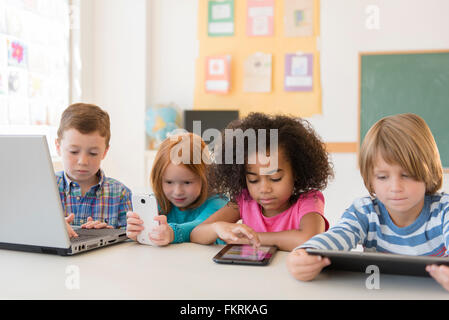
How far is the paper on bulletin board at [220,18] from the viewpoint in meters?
3.78

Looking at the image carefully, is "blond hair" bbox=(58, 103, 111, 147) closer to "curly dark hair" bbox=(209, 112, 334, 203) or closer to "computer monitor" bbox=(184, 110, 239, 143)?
"curly dark hair" bbox=(209, 112, 334, 203)

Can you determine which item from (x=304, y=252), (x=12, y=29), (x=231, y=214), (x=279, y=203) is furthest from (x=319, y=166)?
(x=12, y=29)

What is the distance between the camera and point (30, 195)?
978 millimetres

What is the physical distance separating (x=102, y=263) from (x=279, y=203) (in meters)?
0.60

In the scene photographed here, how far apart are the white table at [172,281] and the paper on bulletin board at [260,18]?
9.64 feet

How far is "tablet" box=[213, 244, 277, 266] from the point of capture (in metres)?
1.01

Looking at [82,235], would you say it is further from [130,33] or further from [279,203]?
[130,33]

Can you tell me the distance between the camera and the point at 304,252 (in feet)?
2.97

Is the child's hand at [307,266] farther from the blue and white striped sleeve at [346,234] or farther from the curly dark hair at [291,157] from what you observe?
the curly dark hair at [291,157]

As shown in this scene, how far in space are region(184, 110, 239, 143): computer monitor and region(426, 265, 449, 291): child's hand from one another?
286 centimetres

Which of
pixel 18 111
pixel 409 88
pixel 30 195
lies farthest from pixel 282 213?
pixel 409 88

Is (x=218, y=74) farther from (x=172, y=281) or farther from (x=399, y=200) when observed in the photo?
(x=172, y=281)

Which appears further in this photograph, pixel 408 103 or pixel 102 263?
pixel 408 103

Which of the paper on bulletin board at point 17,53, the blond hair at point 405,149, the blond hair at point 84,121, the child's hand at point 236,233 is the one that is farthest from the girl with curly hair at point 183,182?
the paper on bulletin board at point 17,53
